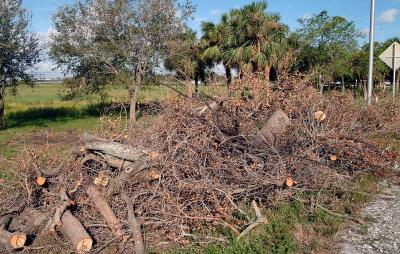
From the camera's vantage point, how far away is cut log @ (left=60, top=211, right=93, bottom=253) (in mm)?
4809

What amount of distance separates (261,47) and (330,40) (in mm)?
11047

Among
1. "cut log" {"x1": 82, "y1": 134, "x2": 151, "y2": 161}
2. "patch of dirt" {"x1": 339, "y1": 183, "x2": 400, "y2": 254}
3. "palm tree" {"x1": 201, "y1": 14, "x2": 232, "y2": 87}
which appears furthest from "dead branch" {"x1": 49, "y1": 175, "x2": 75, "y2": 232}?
"palm tree" {"x1": 201, "y1": 14, "x2": 232, "y2": 87}

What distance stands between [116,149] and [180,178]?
1.05 meters

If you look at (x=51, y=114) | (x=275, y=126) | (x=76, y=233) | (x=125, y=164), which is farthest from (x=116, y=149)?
(x=51, y=114)

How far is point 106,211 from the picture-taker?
5.36 metres

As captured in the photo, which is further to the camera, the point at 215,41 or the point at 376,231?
the point at 215,41

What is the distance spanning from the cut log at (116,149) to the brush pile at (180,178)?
14mm

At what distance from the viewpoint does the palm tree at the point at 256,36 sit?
26438mm

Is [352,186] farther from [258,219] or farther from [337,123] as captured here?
[258,219]

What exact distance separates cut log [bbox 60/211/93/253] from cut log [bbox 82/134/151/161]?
3.41 ft

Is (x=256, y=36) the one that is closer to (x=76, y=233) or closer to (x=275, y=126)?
(x=275, y=126)

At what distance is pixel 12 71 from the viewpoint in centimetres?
2075

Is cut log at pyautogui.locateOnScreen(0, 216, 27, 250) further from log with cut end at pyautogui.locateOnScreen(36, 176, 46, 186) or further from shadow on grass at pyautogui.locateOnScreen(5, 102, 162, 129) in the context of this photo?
shadow on grass at pyautogui.locateOnScreen(5, 102, 162, 129)

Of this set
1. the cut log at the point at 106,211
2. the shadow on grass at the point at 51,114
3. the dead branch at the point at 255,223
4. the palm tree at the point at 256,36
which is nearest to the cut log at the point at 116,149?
the cut log at the point at 106,211
